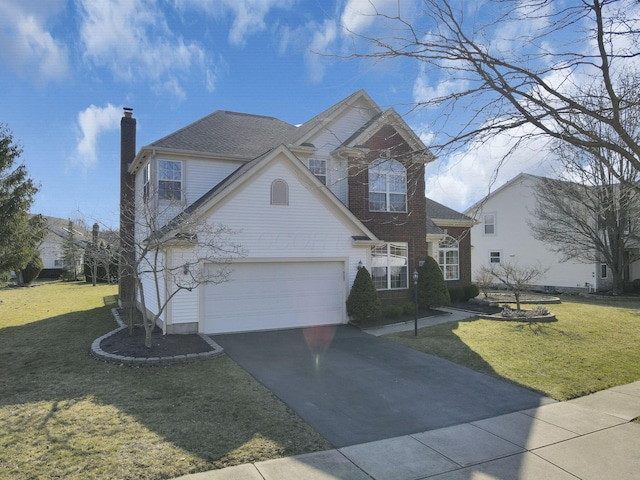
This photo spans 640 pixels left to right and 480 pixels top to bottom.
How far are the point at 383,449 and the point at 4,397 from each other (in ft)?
20.3

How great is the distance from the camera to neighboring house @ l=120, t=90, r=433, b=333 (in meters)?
12.4

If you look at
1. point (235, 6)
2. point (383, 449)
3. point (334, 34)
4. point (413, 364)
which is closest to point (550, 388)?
point (413, 364)

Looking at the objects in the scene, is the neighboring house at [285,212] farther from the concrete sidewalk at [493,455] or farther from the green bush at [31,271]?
the green bush at [31,271]

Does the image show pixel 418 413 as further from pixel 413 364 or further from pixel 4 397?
pixel 4 397

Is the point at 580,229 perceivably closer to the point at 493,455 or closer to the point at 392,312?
→ the point at 392,312

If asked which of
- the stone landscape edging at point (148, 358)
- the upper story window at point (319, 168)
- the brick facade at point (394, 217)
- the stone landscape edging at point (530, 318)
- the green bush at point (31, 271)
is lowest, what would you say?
the stone landscape edging at point (148, 358)

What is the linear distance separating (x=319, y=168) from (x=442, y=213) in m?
9.28

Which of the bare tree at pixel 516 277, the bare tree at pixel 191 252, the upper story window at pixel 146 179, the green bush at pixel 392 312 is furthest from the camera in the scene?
the bare tree at pixel 516 277

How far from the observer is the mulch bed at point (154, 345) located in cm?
954

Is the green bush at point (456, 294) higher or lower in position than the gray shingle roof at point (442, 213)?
lower

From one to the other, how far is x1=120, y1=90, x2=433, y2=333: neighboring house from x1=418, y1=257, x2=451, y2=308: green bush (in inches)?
22.7

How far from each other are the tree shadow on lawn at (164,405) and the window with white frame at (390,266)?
28.5 feet

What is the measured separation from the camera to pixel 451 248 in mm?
21391

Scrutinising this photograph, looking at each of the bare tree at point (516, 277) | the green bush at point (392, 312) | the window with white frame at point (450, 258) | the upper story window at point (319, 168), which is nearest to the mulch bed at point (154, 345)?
the green bush at point (392, 312)
